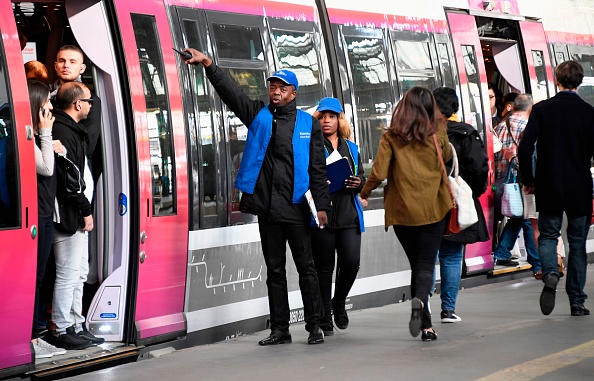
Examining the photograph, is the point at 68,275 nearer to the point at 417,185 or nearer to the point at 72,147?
the point at 72,147

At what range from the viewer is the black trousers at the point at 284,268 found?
27.5ft

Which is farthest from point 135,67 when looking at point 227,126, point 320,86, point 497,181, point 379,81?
point 497,181

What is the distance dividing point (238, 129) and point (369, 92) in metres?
2.25

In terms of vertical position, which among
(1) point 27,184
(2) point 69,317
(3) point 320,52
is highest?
(3) point 320,52

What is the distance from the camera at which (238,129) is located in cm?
922

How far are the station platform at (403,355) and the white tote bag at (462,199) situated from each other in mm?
813

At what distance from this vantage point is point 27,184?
7035mm

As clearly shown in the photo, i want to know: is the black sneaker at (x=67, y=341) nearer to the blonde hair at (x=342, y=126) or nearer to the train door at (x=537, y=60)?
the blonde hair at (x=342, y=126)

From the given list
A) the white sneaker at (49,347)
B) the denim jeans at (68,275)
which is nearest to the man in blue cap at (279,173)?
the denim jeans at (68,275)

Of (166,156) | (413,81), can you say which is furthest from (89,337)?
(413,81)

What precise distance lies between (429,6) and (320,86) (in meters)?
2.50

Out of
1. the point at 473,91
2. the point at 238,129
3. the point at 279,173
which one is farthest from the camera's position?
the point at 473,91

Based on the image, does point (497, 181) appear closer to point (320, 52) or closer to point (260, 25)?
point (320, 52)

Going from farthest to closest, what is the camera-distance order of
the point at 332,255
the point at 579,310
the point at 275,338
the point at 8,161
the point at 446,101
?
the point at 579,310
the point at 446,101
the point at 332,255
the point at 275,338
the point at 8,161
